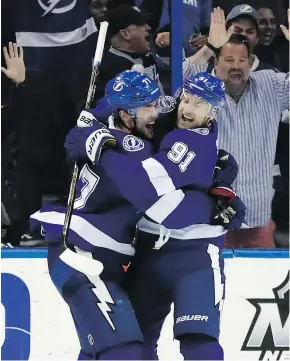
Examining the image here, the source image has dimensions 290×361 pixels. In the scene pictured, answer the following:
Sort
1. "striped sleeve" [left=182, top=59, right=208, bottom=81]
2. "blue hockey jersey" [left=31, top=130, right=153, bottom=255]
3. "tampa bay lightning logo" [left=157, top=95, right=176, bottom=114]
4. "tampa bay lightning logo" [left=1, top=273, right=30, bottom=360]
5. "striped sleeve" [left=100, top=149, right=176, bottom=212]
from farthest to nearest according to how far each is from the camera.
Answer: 1. "striped sleeve" [left=182, top=59, right=208, bottom=81]
2. "tampa bay lightning logo" [left=1, top=273, right=30, bottom=360]
3. "tampa bay lightning logo" [left=157, top=95, right=176, bottom=114]
4. "blue hockey jersey" [left=31, top=130, right=153, bottom=255]
5. "striped sleeve" [left=100, top=149, right=176, bottom=212]

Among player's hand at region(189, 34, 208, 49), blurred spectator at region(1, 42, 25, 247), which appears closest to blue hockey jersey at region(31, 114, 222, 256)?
blurred spectator at region(1, 42, 25, 247)

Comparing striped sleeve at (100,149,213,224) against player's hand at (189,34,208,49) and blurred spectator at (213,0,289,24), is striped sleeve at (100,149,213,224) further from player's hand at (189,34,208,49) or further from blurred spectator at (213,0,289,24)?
blurred spectator at (213,0,289,24)

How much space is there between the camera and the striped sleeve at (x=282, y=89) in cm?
393

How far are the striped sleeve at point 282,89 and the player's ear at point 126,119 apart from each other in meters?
1.10

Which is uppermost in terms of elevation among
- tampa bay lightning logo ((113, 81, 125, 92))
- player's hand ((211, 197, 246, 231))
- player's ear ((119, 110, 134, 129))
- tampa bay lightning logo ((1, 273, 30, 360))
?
tampa bay lightning logo ((113, 81, 125, 92))

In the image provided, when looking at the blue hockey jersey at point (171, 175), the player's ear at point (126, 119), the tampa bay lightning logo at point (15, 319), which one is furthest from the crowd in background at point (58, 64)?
the blue hockey jersey at point (171, 175)

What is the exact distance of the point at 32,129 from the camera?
3.91 metres

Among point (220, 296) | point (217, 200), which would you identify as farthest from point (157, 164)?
point (220, 296)

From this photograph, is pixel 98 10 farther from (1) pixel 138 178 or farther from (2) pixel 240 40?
(1) pixel 138 178

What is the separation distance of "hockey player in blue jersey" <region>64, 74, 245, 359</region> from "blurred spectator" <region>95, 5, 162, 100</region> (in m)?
0.84

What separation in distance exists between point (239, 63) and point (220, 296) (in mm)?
1262

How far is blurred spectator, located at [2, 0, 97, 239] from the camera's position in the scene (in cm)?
388

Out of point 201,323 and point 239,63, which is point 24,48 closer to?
point 239,63

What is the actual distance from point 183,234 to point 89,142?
0.45 metres
